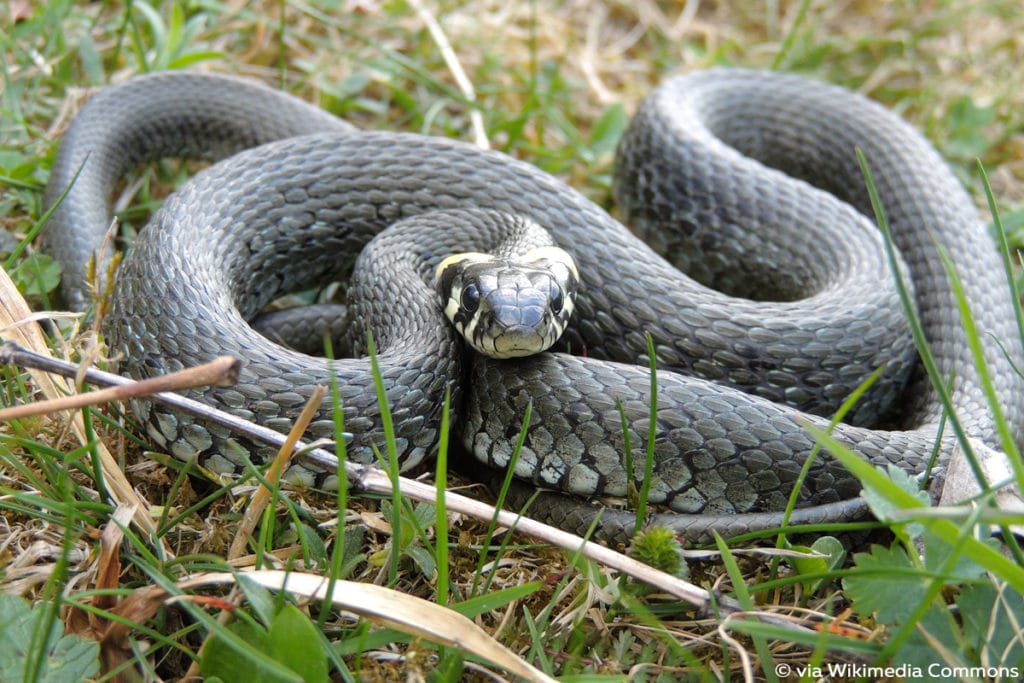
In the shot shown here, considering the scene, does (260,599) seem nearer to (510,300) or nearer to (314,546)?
(314,546)

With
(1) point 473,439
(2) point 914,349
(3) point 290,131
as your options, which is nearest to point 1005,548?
(2) point 914,349

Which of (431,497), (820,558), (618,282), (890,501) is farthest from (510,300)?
(890,501)

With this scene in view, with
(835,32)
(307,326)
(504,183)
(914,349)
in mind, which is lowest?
(307,326)

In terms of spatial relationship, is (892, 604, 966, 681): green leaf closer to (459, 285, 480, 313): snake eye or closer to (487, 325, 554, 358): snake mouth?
(487, 325, 554, 358): snake mouth

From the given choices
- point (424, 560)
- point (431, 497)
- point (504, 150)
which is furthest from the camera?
point (504, 150)

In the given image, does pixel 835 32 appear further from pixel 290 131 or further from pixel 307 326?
pixel 307 326

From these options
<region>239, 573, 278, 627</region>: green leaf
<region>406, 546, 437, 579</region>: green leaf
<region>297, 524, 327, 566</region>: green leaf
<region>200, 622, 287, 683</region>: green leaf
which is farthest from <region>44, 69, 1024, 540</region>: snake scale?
<region>200, 622, 287, 683</region>: green leaf
